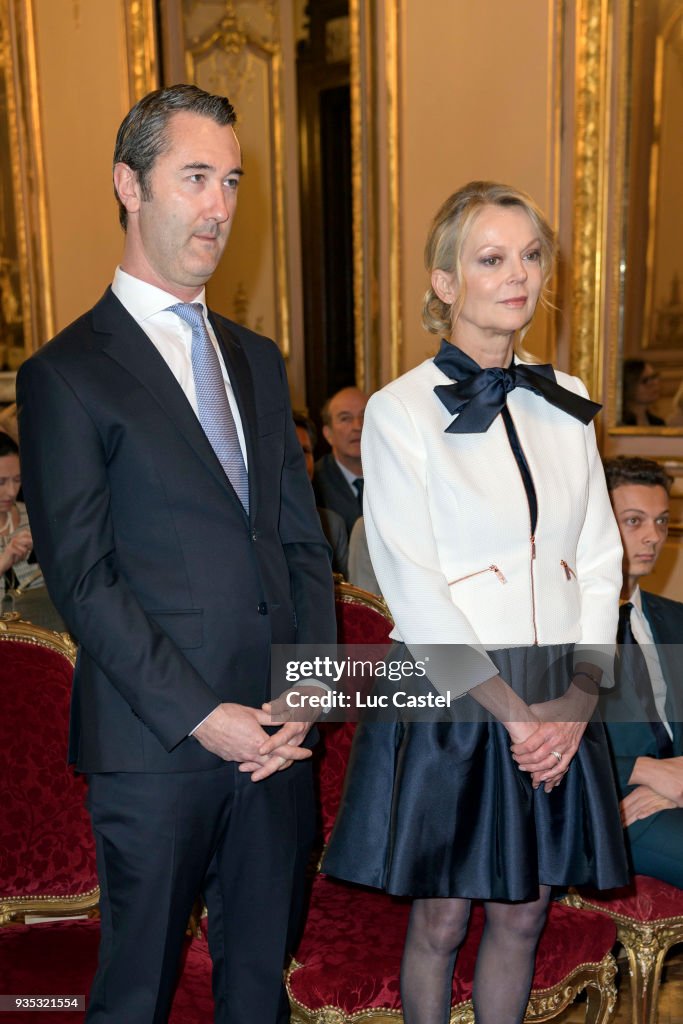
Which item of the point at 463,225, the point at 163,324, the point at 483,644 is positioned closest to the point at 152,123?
the point at 163,324

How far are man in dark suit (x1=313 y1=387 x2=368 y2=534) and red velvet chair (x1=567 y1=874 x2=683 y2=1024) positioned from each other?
195 centimetres

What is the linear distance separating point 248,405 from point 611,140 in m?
3.41

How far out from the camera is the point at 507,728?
5.21ft

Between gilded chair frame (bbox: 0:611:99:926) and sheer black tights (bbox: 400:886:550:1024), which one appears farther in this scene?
gilded chair frame (bbox: 0:611:99:926)

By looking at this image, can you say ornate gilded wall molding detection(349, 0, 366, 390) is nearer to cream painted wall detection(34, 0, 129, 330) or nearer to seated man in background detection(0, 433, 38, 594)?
cream painted wall detection(34, 0, 129, 330)

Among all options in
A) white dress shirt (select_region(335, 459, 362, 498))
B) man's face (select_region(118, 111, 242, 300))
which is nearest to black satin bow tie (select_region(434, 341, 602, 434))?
man's face (select_region(118, 111, 242, 300))

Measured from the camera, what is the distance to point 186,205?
143 cm

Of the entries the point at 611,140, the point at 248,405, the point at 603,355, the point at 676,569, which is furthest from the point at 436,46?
the point at 248,405

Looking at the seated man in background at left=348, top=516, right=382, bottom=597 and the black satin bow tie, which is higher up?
the black satin bow tie

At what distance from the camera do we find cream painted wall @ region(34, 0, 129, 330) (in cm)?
519

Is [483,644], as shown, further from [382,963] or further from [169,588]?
[382,963]

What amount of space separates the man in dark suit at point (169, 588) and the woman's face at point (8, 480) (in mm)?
1700

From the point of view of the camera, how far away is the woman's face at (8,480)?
10.0ft

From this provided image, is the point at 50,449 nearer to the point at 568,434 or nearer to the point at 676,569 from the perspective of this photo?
the point at 568,434
